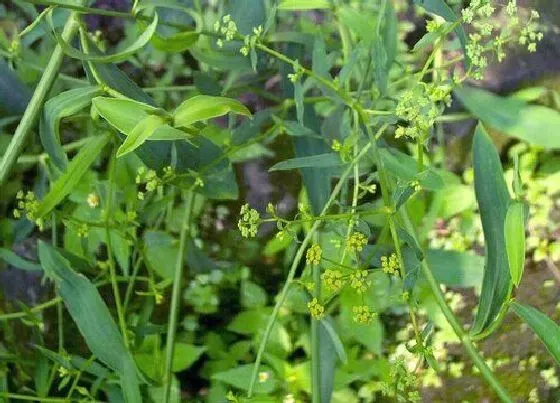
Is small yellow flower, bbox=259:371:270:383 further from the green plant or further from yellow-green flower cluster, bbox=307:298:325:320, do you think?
yellow-green flower cluster, bbox=307:298:325:320

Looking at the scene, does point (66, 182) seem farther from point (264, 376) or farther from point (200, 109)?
point (264, 376)

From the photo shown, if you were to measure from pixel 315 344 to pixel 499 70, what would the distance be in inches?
24.4

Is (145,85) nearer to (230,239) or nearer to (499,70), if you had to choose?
(230,239)

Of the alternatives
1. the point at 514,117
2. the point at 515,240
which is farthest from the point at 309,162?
the point at 514,117

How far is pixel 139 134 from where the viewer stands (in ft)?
1.69

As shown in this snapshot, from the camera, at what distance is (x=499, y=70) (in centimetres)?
127

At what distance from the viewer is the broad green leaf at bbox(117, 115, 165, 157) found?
510mm

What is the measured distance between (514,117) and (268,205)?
559 millimetres

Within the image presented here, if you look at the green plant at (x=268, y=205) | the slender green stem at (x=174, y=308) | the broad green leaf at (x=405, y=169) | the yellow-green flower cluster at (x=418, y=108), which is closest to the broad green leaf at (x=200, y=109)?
the green plant at (x=268, y=205)

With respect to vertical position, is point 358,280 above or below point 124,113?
below

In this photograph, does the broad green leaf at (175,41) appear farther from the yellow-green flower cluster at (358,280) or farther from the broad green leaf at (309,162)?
the yellow-green flower cluster at (358,280)

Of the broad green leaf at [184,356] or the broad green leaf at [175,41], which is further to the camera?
the broad green leaf at [184,356]

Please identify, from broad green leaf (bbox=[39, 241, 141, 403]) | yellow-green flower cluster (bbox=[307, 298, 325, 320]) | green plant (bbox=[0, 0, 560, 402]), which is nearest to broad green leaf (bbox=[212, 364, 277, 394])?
green plant (bbox=[0, 0, 560, 402])

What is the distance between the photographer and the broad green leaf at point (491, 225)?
66 cm
